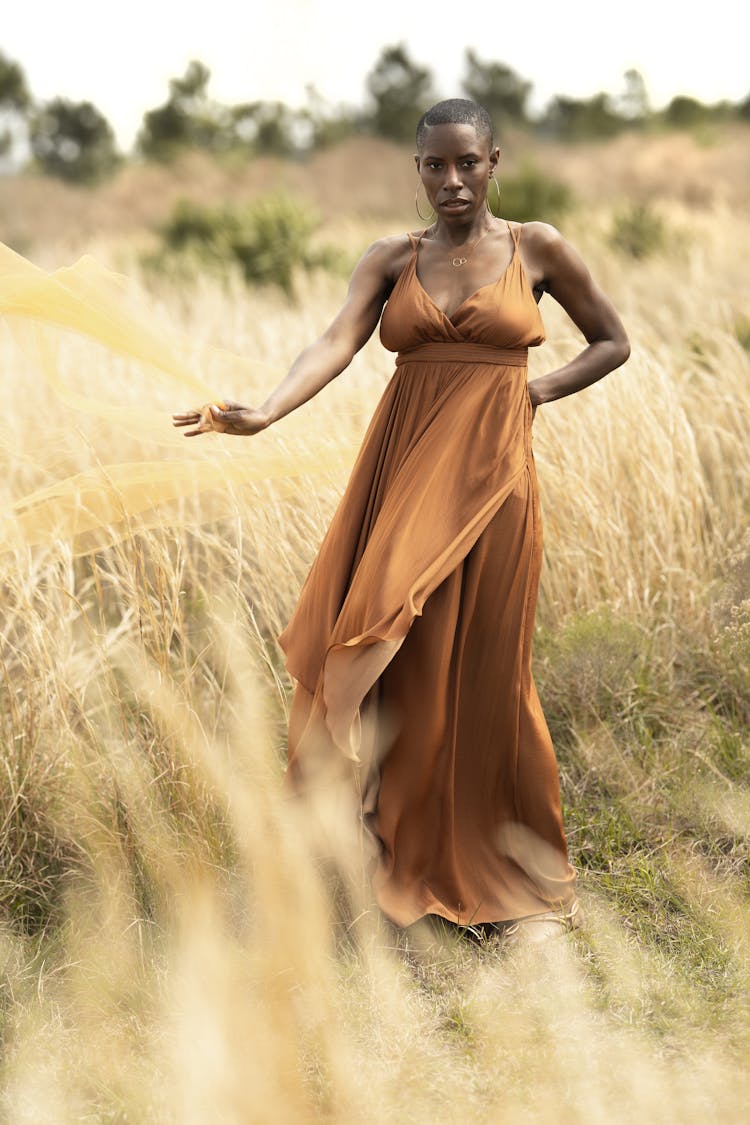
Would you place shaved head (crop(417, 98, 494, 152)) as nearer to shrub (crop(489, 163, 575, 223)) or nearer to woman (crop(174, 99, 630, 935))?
woman (crop(174, 99, 630, 935))

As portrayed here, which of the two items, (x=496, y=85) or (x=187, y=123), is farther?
(x=496, y=85)

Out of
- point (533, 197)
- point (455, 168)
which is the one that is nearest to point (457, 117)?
point (455, 168)

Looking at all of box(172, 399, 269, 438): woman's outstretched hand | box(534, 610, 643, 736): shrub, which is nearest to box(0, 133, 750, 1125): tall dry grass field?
box(534, 610, 643, 736): shrub

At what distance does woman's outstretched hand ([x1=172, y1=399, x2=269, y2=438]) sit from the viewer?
2444mm

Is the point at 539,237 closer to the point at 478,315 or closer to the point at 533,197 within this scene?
the point at 478,315

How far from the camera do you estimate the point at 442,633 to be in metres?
2.64

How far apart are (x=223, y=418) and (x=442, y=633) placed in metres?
0.67

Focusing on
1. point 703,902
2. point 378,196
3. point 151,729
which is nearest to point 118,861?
point 151,729

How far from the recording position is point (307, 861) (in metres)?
2.97

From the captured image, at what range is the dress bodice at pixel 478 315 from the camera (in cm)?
251

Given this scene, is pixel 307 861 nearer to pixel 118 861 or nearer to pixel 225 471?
pixel 118 861

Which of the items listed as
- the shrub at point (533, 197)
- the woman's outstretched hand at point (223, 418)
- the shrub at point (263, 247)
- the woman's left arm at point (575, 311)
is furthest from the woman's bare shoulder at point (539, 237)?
the shrub at point (533, 197)

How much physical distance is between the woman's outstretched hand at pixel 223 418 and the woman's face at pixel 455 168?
23.2 inches

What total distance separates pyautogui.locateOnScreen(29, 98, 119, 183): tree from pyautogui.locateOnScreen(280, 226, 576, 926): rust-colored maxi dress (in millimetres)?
29925
